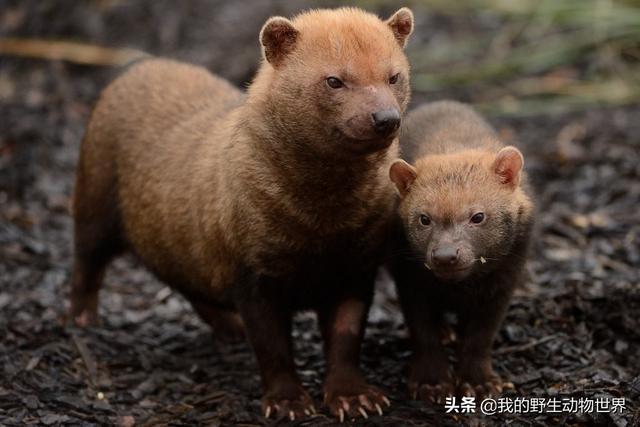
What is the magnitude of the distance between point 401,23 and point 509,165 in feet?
3.67

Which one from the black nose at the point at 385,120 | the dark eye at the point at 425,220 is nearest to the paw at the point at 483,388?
the dark eye at the point at 425,220

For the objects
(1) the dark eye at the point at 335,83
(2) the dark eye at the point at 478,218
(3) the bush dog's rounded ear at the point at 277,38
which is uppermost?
(3) the bush dog's rounded ear at the point at 277,38

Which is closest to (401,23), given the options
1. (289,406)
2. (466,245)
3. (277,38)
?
(277,38)

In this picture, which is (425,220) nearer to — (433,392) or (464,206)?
(464,206)

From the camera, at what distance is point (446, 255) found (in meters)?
5.96

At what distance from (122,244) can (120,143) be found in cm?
80

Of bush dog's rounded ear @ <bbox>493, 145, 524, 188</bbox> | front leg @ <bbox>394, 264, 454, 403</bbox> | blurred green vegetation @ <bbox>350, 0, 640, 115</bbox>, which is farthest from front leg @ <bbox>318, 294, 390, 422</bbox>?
blurred green vegetation @ <bbox>350, 0, 640, 115</bbox>

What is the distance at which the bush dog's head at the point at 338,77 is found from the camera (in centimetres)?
574

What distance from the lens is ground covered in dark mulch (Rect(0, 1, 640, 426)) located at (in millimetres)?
6605

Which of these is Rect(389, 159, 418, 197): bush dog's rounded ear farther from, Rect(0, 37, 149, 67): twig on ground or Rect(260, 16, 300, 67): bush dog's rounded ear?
Rect(0, 37, 149, 67): twig on ground

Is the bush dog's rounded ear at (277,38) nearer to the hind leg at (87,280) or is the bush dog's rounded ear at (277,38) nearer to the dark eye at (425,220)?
the dark eye at (425,220)

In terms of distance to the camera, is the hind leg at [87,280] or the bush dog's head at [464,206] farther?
the hind leg at [87,280]

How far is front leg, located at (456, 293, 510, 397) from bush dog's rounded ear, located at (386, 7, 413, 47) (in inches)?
69.0
